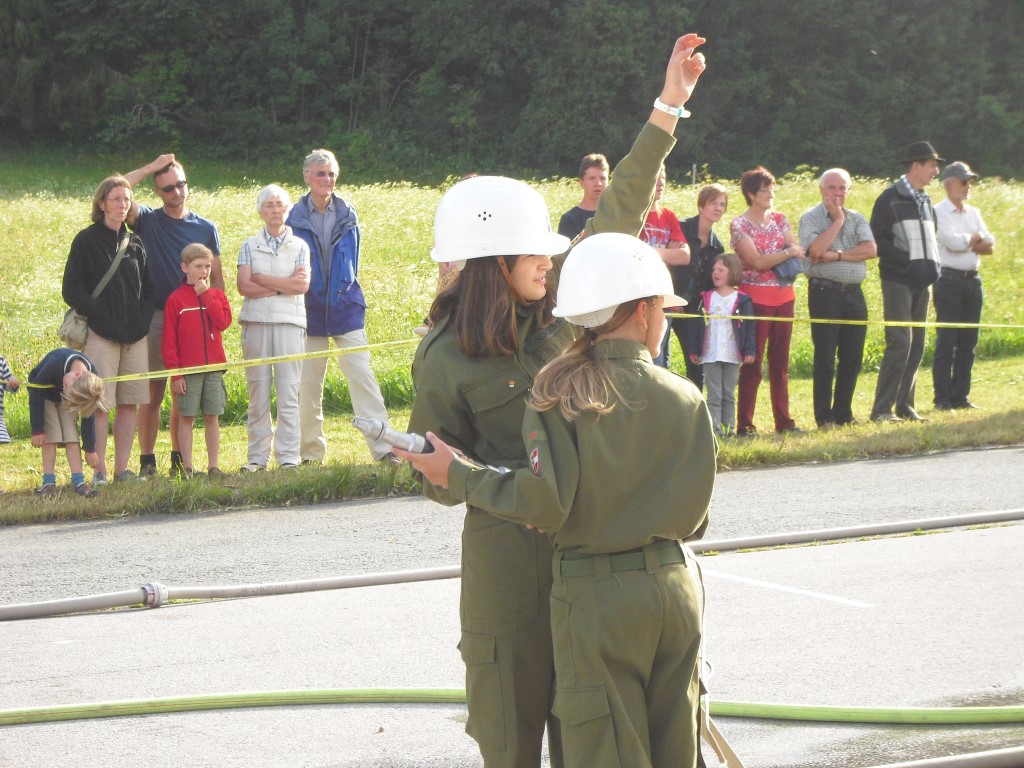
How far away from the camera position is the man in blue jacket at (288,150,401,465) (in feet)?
35.5

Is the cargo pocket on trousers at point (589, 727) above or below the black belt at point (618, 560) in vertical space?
below

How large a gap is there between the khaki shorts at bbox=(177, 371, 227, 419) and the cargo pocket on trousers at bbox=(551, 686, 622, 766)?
723 centimetres

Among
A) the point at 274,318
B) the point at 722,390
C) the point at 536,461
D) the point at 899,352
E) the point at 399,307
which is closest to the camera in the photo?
the point at 536,461

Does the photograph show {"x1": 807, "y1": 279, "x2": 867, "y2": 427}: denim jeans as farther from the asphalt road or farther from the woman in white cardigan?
the woman in white cardigan

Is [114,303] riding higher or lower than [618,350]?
lower

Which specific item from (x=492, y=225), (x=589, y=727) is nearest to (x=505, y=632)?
(x=589, y=727)

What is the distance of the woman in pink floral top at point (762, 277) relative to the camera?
458 inches

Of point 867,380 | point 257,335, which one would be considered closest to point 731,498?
point 257,335

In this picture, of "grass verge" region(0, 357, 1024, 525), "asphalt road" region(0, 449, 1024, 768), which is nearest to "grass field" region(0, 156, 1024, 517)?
"grass verge" region(0, 357, 1024, 525)

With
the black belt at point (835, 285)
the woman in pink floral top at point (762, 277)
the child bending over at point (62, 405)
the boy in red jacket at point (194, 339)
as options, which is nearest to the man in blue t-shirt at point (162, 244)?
the boy in red jacket at point (194, 339)

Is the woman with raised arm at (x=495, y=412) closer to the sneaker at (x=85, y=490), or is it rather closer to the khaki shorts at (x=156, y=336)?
the sneaker at (x=85, y=490)

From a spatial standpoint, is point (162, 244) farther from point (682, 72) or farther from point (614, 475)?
point (614, 475)

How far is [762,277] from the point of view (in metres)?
11.8

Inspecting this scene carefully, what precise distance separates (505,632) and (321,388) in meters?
7.62
